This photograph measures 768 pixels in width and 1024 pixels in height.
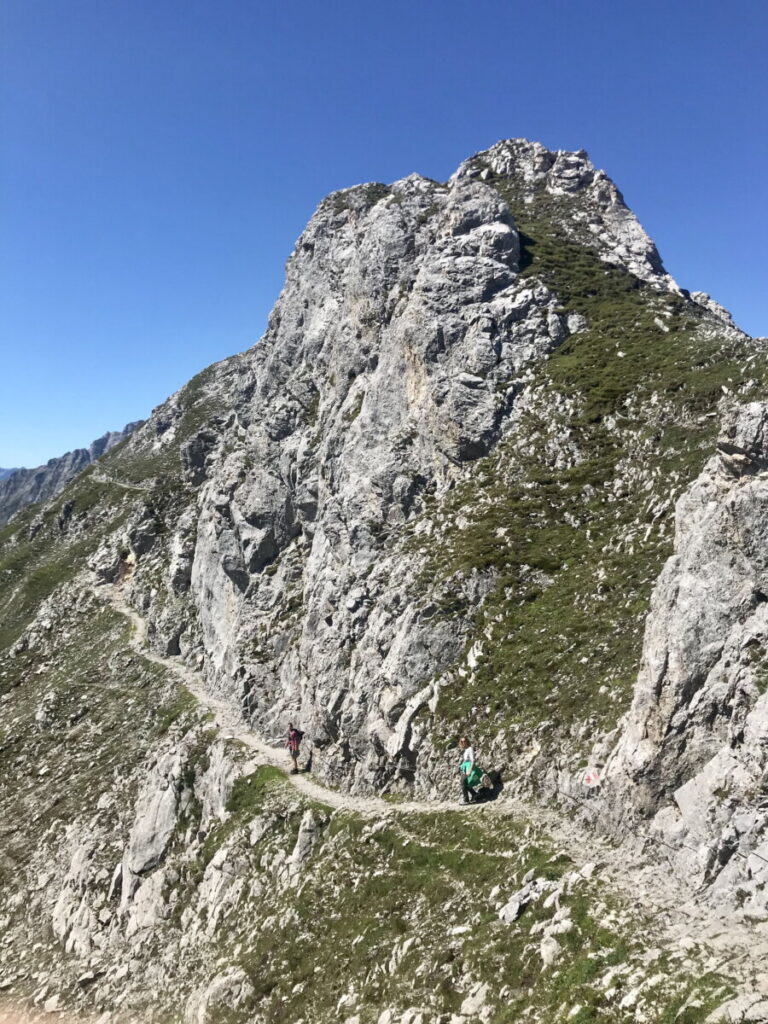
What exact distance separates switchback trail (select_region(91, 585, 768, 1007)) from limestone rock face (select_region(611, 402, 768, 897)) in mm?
962

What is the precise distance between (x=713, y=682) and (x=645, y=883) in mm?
6458

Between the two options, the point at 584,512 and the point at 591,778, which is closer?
the point at 591,778

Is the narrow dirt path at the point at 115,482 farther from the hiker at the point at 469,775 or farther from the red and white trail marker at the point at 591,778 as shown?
the red and white trail marker at the point at 591,778

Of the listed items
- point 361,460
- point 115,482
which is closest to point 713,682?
point 361,460

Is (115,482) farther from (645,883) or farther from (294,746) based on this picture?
(645,883)

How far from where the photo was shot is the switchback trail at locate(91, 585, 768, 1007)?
41.1 ft

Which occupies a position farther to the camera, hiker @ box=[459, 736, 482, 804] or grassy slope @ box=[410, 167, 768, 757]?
grassy slope @ box=[410, 167, 768, 757]

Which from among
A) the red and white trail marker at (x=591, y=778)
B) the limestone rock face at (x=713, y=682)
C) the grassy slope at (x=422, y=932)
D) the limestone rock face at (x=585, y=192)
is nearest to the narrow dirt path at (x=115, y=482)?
the limestone rock face at (x=585, y=192)

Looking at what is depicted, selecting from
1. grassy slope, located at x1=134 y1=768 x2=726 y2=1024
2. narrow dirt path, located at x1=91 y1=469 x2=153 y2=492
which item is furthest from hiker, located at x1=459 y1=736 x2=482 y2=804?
narrow dirt path, located at x1=91 y1=469 x2=153 y2=492

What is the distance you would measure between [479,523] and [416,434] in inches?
546

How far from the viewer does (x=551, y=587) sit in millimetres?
32312

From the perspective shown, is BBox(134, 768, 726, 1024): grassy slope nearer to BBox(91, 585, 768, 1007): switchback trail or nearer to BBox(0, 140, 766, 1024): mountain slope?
BBox(0, 140, 766, 1024): mountain slope

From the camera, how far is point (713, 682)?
1891cm

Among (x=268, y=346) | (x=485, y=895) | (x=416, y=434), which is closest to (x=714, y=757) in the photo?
(x=485, y=895)
